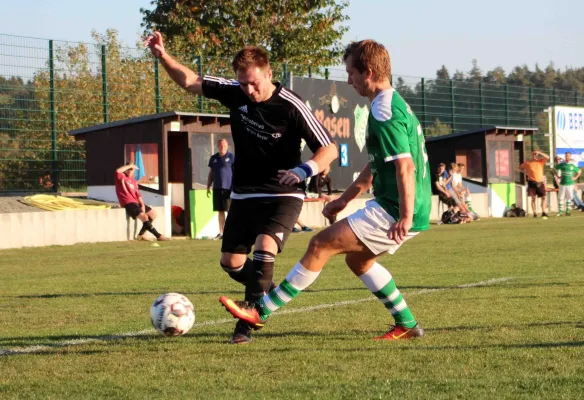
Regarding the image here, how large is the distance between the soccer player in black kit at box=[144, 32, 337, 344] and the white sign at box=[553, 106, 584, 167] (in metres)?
32.4

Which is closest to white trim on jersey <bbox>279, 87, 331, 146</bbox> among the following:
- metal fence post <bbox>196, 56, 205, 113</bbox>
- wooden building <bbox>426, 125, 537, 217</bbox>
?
metal fence post <bbox>196, 56, 205, 113</bbox>

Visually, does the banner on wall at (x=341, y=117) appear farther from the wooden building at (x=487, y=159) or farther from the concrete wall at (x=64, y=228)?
the concrete wall at (x=64, y=228)

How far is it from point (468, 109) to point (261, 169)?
93.4 ft

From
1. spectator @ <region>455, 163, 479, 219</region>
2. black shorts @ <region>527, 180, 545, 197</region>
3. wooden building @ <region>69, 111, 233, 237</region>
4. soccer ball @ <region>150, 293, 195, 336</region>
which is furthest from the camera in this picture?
black shorts @ <region>527, 180, 545, 197</region>

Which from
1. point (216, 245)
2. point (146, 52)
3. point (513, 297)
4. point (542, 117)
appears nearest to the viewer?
point (513, 297)

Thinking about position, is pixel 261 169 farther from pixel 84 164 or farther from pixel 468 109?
pixel 468 109

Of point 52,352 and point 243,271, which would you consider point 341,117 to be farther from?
point 52,352

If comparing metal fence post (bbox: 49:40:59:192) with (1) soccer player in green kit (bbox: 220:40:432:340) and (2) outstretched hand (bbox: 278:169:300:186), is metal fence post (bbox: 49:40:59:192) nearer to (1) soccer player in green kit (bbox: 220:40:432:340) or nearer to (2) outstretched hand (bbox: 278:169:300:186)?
(2) outstretched hand (bbox: 278:169:300:186)

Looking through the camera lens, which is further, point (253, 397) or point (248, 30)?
point (248, 30)

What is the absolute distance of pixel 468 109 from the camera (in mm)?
34438

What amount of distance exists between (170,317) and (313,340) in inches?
35.7

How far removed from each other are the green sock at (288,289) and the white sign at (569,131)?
33.0 meters

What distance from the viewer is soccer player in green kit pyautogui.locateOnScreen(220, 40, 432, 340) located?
585 centimetres

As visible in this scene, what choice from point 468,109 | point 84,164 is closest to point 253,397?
point 84,164
